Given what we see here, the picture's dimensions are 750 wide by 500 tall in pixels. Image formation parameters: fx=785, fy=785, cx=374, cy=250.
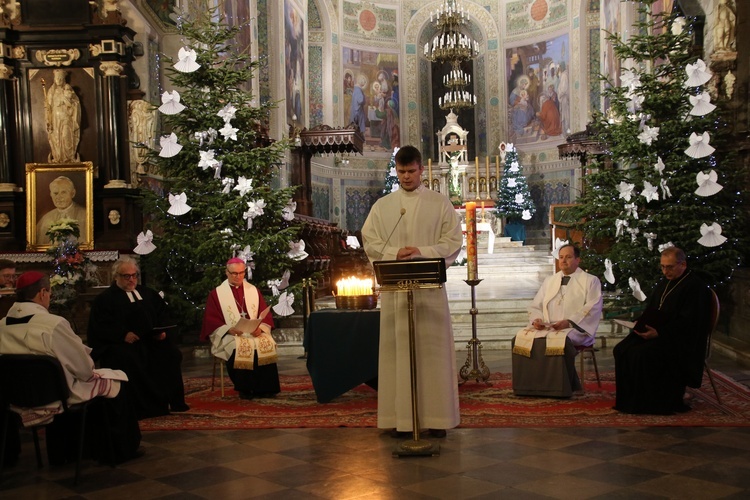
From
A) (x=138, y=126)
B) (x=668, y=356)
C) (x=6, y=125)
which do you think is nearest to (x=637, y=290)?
(x=668, y=356)

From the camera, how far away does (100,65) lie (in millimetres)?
10844

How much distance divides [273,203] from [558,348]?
16.1 feet

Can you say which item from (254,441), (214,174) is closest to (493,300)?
(214,174)

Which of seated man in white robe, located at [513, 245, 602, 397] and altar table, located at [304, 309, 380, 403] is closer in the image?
seated man in white robe, located at [513, 245, 602, 397]

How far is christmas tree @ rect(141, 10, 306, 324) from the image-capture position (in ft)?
33.0

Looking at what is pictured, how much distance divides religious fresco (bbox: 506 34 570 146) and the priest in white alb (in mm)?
20575

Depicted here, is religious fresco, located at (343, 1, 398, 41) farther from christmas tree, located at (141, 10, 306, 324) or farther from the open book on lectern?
the open book on lectern

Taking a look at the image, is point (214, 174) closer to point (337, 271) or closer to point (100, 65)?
point (100, 65)

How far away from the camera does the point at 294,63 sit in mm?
22500

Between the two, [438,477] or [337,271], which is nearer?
[438,477]

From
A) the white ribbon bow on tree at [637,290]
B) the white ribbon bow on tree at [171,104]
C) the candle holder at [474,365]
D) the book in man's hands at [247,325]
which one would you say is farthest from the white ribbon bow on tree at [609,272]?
the white ribbon bow on tree at [171,104]

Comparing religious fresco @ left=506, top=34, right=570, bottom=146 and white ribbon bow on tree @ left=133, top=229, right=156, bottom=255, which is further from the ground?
religious fresco @ left=506, top=34, right=570, bottom=146

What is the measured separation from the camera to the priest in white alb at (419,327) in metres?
5.39

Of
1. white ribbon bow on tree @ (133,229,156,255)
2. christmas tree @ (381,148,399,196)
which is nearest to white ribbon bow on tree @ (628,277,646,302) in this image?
white ribbon bow on tree @ (133,229,156,255)
